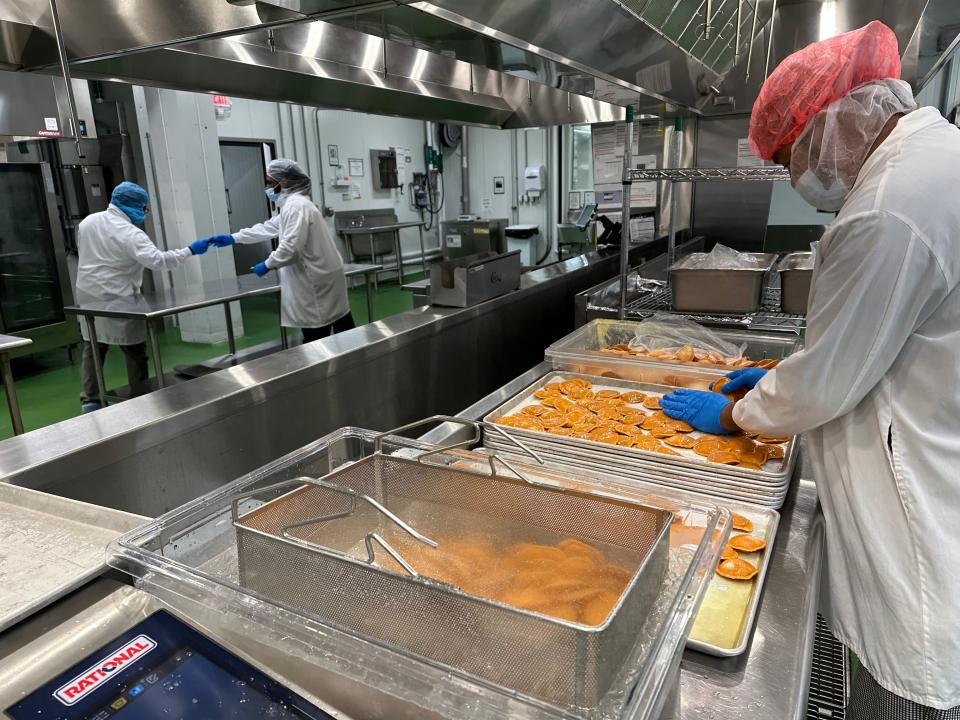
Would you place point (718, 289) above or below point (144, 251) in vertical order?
below

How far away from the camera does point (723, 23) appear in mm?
2104

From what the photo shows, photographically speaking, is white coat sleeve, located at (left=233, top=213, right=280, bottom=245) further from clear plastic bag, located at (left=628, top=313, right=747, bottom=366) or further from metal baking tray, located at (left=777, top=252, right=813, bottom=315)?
metal baking tray, located at (left=777, top=252, right=813, bottom=315)

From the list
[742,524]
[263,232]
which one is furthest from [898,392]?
[263,232]

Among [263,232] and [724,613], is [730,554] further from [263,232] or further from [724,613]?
[263,232]

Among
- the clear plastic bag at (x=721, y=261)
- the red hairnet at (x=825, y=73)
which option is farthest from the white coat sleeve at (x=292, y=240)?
the red hairnet at (x=825, y=73)

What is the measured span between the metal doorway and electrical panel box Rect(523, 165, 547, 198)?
3488mm

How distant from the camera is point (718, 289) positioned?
7.43 feet

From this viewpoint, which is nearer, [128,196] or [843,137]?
[843,137]

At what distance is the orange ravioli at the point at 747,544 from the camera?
3.27ft

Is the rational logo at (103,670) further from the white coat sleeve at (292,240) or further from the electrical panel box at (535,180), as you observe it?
the electrical panel box at (535,180)

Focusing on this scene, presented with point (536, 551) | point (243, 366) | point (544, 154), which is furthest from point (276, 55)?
point (544, 154)

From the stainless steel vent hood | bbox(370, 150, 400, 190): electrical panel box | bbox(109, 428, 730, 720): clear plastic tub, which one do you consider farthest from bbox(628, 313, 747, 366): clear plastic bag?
bbox(370, 150, 400, 190): electrical panel box

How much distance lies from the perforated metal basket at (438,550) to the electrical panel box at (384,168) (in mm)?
7593

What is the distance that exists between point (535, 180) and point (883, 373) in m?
7.99
